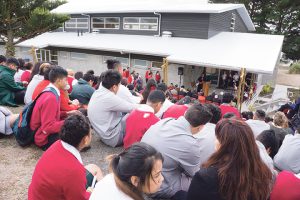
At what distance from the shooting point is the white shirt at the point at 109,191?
1.46 m

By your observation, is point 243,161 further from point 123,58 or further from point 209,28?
point 123,58

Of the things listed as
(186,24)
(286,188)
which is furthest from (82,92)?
(186,24)

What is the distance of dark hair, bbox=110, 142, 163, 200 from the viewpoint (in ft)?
4.81

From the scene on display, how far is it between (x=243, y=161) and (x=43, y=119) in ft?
8.89

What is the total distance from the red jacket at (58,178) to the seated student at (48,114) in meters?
1.44

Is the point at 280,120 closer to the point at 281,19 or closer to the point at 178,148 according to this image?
the point at 178,148

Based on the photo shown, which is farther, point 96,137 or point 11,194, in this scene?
point 96,137

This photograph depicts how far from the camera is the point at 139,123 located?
340 centimetres

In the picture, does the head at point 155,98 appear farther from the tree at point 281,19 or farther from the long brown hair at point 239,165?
the tree at point 281,19

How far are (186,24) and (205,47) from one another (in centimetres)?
264

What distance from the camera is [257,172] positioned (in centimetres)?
187

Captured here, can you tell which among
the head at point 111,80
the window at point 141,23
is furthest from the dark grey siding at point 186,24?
the head at point 111,80

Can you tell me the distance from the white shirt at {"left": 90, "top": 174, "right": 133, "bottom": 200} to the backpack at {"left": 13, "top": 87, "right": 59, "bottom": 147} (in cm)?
229

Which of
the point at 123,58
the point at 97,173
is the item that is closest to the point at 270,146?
the point at 97,173
